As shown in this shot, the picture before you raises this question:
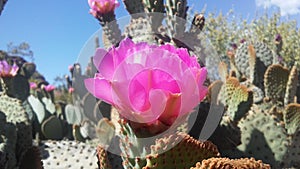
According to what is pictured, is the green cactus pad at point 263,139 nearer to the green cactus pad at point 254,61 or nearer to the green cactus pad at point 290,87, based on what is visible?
the green cactus pad at point 290,87

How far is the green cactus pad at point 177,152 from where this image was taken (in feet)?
2.88

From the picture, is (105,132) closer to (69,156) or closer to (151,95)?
(69,156)

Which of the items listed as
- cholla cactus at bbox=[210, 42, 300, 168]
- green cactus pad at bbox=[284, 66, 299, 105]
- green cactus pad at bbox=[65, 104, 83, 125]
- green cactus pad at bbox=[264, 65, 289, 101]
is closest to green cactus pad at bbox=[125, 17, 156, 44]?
cholla cactus at bbox=[210, 42, 300, 168]

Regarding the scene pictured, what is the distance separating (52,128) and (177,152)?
11.3 feet

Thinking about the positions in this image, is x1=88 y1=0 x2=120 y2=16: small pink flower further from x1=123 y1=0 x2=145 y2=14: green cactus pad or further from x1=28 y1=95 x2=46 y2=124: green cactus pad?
x1=28 y1=95 x2=46 y2=124: green cactus pad

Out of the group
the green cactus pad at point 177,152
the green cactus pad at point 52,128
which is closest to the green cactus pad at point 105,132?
the green cactus pad at point 52,128

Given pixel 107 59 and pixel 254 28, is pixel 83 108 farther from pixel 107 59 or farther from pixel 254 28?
pixel 254 28

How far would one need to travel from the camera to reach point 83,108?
4.39 m

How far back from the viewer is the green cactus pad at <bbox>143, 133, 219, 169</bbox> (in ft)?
2.88

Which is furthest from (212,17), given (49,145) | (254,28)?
(49,145)

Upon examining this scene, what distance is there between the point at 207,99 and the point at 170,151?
1.04 m

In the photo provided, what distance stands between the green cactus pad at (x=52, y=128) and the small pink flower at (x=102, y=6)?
69.4 inches

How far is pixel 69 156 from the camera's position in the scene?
9.87 ft

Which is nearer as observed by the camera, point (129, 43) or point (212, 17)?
point (129, 43)
